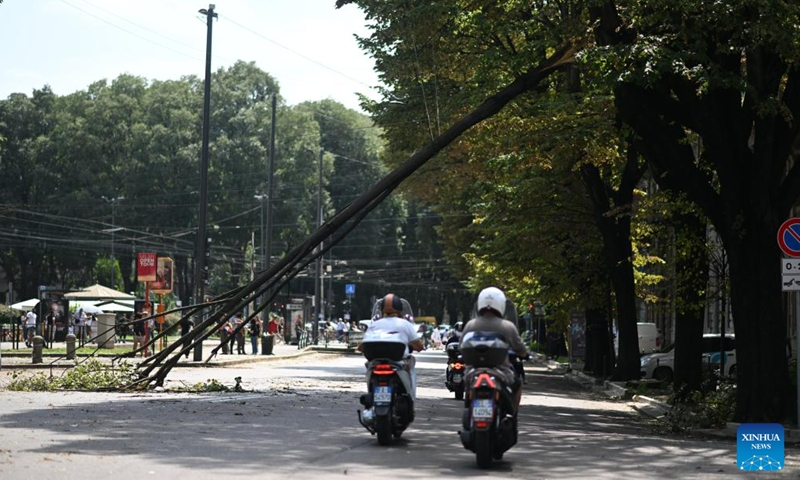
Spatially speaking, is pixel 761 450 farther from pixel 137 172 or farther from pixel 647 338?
pixel 137 172

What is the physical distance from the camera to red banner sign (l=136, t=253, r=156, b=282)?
4609cm

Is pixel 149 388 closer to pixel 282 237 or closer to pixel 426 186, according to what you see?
pixel 426 186

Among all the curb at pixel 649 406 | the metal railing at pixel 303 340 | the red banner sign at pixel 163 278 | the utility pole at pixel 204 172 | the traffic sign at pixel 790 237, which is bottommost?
the curb at pixel 649 406

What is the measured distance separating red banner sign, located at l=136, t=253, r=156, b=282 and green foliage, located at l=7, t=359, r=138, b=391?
71.7 ft

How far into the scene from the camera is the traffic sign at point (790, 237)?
1733 cm

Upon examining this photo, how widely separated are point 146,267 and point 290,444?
33.8 meters

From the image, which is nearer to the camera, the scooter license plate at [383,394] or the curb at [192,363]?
the scooter license plate at [383,394]

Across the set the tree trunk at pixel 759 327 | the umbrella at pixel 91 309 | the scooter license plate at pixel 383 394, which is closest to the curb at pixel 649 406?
the tree trunk at pixel 759 327

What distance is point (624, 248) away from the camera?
33.7 m

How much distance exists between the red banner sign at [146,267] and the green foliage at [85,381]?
860 inches

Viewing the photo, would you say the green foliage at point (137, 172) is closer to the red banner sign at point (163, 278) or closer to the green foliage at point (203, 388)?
the red banner sign at point (163, 278)

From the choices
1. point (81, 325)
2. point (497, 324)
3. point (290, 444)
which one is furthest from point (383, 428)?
point (81, 325)

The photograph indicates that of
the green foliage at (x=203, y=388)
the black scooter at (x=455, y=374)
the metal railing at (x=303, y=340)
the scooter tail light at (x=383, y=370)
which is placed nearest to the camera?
the scooter tail light at (x=383, y=370)

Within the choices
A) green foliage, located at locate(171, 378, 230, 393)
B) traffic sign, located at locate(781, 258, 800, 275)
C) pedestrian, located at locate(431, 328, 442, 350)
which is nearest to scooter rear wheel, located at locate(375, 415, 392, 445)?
traffic sign, located at locate(781, 258, 800, 275)
